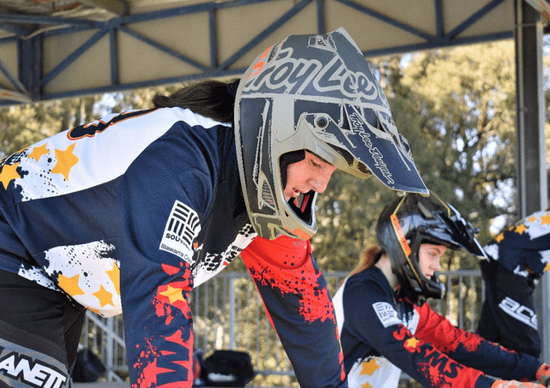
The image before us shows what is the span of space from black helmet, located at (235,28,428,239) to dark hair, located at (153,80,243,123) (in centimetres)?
5

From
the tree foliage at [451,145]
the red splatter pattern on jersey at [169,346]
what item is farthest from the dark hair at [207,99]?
the tree foliage at [451,145]

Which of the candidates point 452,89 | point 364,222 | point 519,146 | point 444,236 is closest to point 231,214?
point 444,236

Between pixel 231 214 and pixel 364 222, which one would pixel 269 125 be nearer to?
pixel 231 214

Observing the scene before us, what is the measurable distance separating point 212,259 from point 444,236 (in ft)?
5.59

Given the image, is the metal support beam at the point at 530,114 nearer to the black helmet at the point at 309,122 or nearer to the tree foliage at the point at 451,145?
the black helmet at the point at 309,122

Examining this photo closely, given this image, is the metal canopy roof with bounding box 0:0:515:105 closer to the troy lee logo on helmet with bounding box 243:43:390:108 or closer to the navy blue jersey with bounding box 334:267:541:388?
the navy blue jersey with bounding box 334:267:541:388

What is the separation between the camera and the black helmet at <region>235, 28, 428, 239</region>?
1.22 m

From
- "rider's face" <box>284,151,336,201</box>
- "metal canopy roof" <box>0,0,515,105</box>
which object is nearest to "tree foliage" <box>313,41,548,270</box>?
"metal canopy roof" <box>0,0,515,105</box>

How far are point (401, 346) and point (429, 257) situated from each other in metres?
0.56

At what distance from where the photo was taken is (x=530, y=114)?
223 inches

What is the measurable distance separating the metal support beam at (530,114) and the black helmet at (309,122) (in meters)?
4.64

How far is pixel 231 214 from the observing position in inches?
58.9

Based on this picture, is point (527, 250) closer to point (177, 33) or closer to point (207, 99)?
point (207, 99)

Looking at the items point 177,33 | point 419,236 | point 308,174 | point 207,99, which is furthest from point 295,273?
point 177,33
